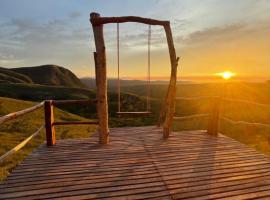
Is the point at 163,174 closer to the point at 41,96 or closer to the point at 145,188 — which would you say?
the point at 145,188

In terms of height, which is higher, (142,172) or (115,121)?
(142,172)

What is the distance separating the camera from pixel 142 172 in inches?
204

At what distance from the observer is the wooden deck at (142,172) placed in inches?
170

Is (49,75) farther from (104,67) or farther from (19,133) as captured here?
(104,67)

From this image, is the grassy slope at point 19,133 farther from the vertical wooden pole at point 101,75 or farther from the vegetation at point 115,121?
the vertical wooden pole at point 101,75

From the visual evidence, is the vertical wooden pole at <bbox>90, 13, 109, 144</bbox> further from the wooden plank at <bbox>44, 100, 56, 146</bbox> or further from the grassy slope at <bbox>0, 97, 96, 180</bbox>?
the grassy slope at <bbox>0, 97, 96, 180</bbox>

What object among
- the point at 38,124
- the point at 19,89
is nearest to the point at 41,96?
the point at 19,89

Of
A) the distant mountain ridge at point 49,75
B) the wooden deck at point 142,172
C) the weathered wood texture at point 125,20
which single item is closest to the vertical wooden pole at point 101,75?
the weathered wood texture at point 125,20

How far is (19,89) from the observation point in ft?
208

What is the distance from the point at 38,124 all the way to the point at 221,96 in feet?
49.6

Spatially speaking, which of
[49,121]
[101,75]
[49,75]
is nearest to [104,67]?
[101,75]

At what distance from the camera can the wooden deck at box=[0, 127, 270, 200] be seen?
4.33 metres

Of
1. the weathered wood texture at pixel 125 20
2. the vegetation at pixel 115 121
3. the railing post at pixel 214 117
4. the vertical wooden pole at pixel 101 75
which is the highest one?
the weathered wood texture at pixel 125 20

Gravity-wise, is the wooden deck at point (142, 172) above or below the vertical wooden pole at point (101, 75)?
below
